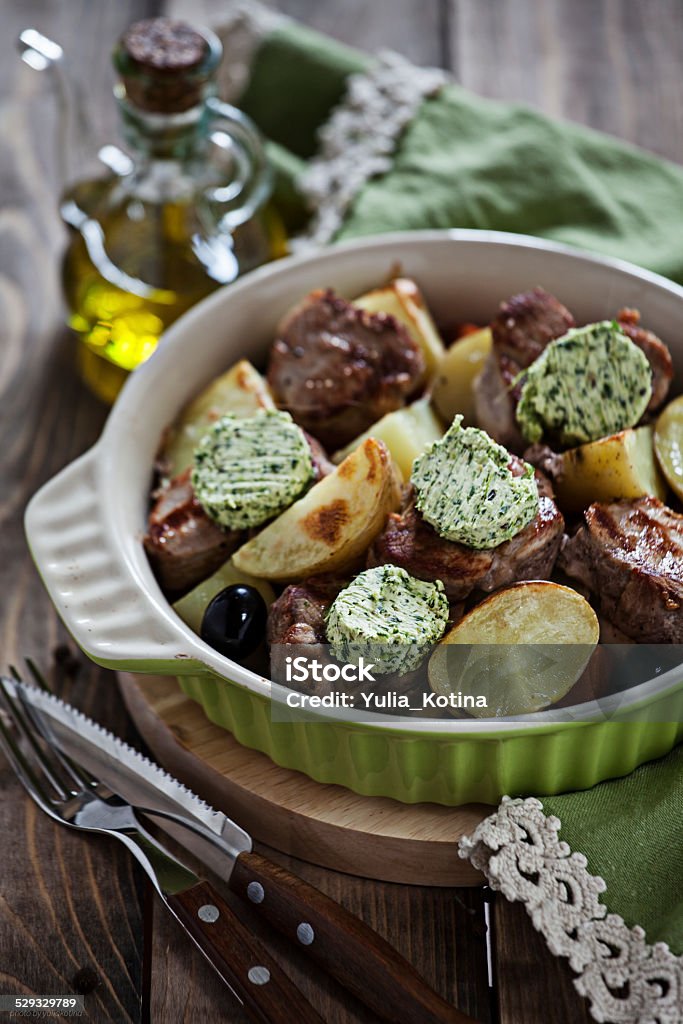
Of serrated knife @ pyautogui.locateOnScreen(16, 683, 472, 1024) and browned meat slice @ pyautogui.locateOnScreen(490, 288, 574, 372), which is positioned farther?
browned meat slice @ pyautogui.locateOnScreen(490, 288, 574, 372)

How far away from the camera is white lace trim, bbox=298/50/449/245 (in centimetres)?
258

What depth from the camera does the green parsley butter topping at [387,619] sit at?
1574 millimetres

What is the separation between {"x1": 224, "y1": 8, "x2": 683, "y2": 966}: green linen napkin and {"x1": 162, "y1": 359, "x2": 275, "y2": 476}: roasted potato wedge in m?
0.59

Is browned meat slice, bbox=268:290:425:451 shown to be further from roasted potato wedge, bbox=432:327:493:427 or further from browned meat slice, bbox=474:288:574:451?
browned meat slice, bbox=474:288:574:451

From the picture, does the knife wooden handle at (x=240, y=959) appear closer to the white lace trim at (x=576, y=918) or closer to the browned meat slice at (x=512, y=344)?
the white lace trim at (x=576, y=918)

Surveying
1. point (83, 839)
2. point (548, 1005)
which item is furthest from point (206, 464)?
point (548, 1005)

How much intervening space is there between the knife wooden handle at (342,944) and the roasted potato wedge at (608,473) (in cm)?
72

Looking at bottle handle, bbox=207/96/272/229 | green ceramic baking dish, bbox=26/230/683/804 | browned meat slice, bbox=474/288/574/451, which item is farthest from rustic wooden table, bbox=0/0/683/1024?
browned meat slice, bbox=474/288/574/451

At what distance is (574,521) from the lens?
5.98 ft

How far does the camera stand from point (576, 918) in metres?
1.56

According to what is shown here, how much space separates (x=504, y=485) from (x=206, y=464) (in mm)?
512

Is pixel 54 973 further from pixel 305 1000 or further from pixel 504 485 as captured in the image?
pixel 504 485

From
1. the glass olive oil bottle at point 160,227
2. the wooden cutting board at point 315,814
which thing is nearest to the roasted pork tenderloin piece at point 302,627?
the wooden cutting board at point 315,814

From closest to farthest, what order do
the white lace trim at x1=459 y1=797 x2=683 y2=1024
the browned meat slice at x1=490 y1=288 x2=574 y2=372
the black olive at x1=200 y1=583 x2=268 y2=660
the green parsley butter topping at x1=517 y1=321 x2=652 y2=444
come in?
the white lace trim at x1=459 y1=797 x2=683 y2=1024 < the black olive at x1=200 y1=583 x2=268 y2=660 < the green parsley butter topping at x1=517 y1=321 x2=652 y2=444 < the browned meat slice at x1=490 y1=288 x2=574 y2=372
